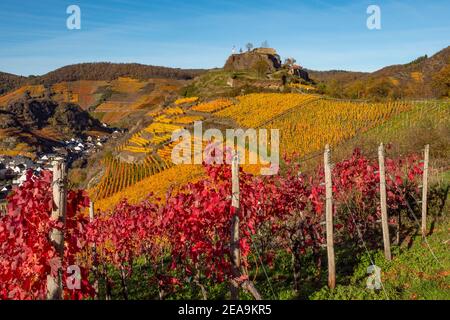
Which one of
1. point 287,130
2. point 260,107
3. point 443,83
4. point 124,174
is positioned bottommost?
point 124,174

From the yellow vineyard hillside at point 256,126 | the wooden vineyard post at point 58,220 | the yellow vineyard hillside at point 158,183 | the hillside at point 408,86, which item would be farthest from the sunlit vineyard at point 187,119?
the wooden vineyard post at point 58,220

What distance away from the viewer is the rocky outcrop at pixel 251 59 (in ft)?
368

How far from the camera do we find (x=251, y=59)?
11488cm

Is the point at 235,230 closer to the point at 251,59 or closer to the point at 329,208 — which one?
the point at 329,208

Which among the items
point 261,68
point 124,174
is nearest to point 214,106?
point 124,174

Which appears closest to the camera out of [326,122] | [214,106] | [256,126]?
[326,122]

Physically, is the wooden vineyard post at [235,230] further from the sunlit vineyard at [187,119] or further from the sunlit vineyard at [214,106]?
the sunlit vineyard at [214,106]

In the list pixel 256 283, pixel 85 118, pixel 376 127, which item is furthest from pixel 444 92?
pixel 85 118

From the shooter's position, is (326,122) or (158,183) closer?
(158,183)

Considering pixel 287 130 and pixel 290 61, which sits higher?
pixel 290 61

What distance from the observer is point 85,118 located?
149 metres

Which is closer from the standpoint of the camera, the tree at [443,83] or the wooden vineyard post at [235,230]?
the wooden vineyard post at [235,230]

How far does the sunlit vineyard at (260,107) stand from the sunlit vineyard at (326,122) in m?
1.99

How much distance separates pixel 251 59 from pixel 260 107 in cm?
6926
